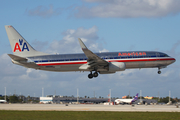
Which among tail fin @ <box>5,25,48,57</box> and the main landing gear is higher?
tail fin @ <box>5,25,48,57</box>

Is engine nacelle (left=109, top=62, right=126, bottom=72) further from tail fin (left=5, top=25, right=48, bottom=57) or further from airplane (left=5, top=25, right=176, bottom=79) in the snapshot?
tail fin (left=5, top=25, right=48, bottom=57)

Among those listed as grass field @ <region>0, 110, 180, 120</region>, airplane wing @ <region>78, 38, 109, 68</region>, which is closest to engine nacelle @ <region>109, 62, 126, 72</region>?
airplane wing @ <region>78, 38, 109, 68</region>

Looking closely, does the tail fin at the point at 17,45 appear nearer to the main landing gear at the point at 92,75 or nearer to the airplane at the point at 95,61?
the airplane at the point at 95,61

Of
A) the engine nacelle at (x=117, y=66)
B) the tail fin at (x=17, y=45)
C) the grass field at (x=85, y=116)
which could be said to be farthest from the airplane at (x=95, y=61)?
the grass field at (x=85, y=116)

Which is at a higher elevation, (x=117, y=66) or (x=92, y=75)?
(x=117, y=66)

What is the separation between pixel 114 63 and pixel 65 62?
11.3 metres

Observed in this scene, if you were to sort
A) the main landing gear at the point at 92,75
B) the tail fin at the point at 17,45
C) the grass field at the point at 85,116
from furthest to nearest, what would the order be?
the tail fin at the point at 17,45
the main landing gear at the point at 92,75
the grass field at the point at 85,116

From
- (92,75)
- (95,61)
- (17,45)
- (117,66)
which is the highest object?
(17,45)

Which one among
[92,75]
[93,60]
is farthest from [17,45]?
[92,75]

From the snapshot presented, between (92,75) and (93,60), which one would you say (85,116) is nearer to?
(93,60)

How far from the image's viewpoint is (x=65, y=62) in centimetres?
5866

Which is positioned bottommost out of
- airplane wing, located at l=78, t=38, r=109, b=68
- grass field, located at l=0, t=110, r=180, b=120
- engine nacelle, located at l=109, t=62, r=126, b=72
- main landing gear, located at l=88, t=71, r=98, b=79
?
grass field, located at l=0, t=110, r=180, b=120

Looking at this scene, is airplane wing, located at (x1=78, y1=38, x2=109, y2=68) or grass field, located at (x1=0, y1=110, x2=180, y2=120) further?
airplane wing, located at (x1=78, y1=38, x2=109, y2=68)

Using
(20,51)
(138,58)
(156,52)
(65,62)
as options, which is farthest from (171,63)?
(20,51)
